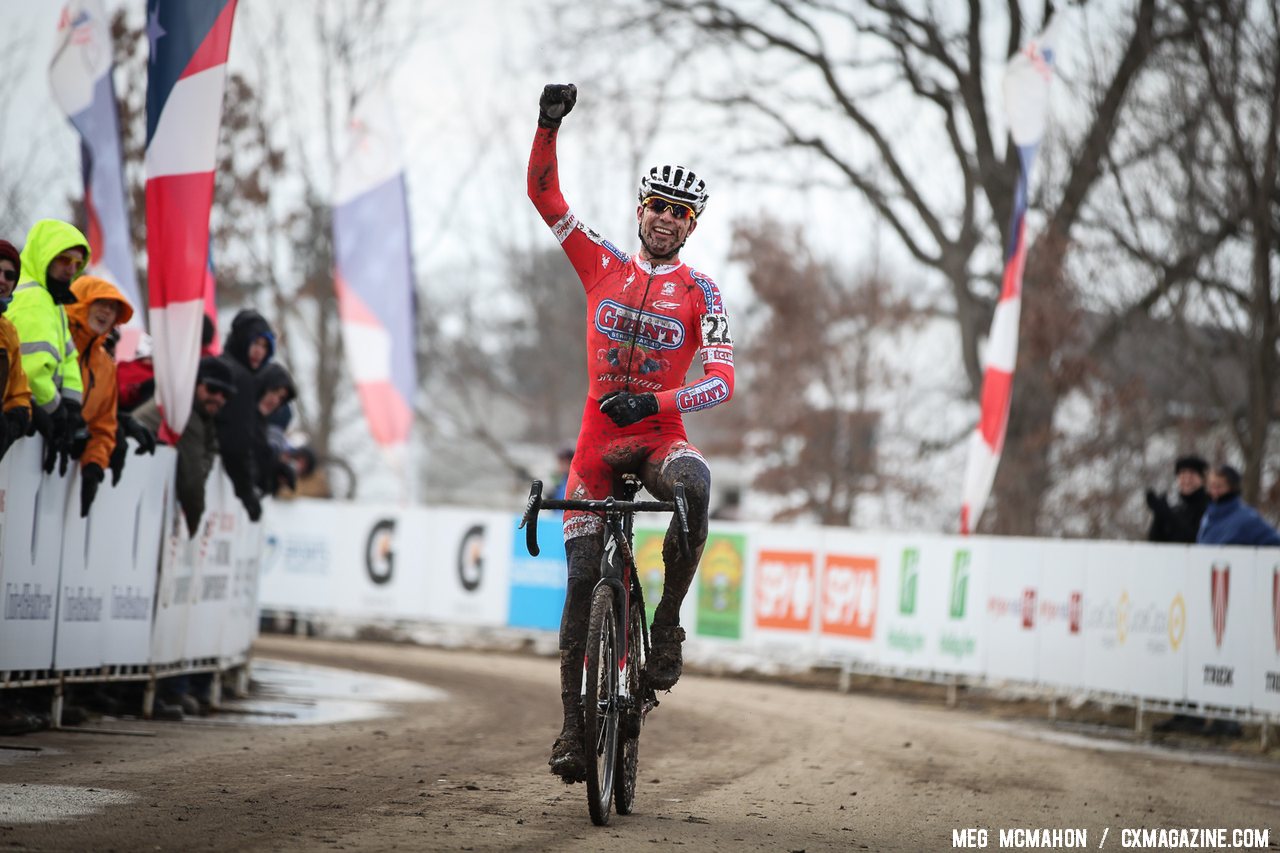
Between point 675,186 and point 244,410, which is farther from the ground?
point 675,186

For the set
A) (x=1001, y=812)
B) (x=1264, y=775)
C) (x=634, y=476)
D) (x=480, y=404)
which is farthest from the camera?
(x=480, y=404)

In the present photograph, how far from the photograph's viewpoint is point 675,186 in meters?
7.10

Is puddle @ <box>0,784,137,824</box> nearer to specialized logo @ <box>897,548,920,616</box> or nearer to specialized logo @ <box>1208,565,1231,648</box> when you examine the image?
specialized logo @ <box>1208,565,1231,648</box>

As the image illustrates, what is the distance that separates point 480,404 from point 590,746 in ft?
126

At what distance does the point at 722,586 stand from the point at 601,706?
12748 mm

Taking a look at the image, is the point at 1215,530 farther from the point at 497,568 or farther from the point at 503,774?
the point at 497,568

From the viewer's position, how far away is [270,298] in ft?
107

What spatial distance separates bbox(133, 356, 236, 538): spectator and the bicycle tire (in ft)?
16.2

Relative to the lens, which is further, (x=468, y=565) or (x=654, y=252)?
(x=468, y=565)

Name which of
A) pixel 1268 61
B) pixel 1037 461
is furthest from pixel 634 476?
pixel 1037 461

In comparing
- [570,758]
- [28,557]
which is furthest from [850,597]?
[570,758]

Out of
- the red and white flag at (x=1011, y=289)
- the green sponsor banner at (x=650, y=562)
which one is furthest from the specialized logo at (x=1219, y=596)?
the green sponsor banner at (x=650, y=562)

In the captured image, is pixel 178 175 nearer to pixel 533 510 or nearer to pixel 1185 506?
pixel 533 510

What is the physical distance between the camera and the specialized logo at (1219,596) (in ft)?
44.1
